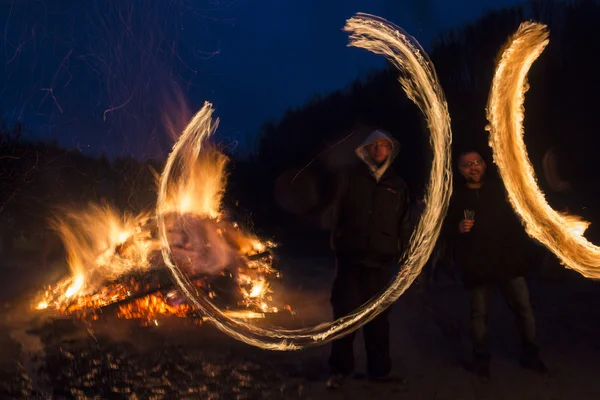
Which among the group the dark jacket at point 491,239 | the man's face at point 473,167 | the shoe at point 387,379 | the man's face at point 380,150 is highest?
the man's face at point 380,150

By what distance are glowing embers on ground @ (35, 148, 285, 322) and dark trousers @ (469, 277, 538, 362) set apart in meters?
3.97

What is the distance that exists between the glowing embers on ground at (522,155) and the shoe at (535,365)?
100 centimetres

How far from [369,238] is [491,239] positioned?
1.28 m

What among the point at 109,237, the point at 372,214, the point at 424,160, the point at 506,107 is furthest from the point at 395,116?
the point at 372,214

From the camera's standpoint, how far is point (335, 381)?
577cm

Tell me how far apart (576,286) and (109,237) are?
8254 mm

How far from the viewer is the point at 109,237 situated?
10.9 meters

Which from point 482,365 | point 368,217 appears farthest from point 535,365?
point 368,217

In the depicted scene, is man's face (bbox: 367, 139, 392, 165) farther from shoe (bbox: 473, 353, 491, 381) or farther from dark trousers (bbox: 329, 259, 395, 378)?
shoe (bbox: 473, 353, 491, 381)

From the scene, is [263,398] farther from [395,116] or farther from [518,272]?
[395,116]

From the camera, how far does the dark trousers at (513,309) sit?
20.2ft

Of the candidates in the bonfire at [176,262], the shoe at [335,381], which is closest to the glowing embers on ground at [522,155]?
the shoe at [335,381]

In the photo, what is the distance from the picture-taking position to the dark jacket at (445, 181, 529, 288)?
608cm

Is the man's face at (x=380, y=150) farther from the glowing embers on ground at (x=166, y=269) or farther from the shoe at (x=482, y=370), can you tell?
the glowing embers on ground at (x=166, y=269)
